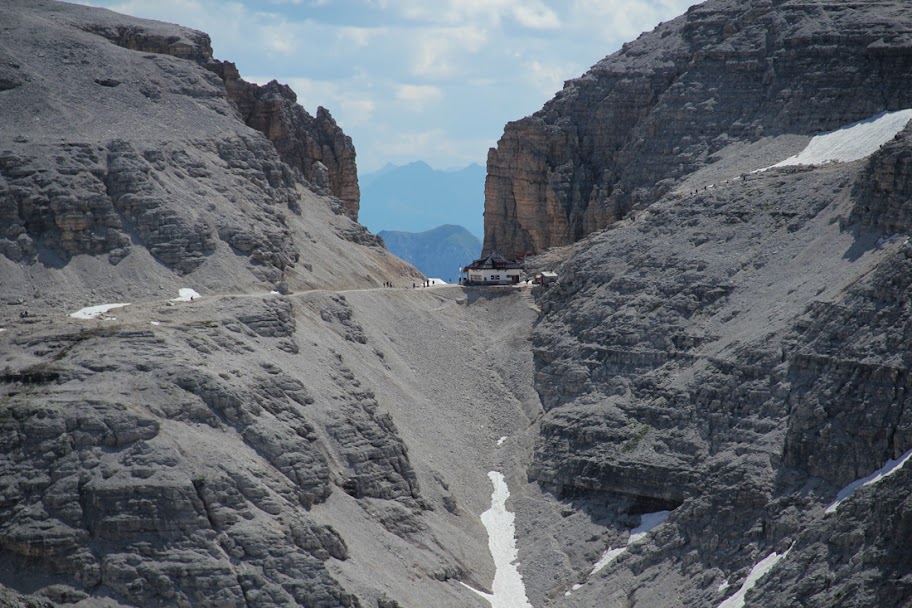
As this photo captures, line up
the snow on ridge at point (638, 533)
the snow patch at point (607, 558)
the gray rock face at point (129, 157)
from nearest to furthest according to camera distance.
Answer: the snow patch at point (607, 558) → the snow on ridge at point (638, 533) → the gray rock face at point (129, 157)

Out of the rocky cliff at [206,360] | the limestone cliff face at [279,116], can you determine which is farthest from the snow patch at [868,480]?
the limestone cliff face at [279,116]

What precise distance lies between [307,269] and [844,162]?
37.9 m

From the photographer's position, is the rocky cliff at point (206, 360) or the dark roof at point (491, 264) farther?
the dark roof at point (491, 264)

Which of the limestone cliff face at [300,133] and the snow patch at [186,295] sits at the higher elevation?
the limestone cliff face at [300,133]

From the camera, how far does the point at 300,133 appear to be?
403 feet

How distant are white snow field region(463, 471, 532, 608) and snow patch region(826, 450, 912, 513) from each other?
17.5m

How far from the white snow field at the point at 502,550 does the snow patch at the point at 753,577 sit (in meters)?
12.6

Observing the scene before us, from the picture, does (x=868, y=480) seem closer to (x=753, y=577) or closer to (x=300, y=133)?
(x=753, y=577)

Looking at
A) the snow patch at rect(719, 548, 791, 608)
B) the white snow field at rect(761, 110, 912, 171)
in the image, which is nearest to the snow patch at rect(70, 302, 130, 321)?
the snow patch at rect(719, 548, 791, 608)

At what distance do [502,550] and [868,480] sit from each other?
2235cm

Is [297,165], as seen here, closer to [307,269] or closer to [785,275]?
[307,269]

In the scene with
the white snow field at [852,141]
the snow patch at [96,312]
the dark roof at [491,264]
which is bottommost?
the snow patch at [96,312]

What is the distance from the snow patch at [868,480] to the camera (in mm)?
63719

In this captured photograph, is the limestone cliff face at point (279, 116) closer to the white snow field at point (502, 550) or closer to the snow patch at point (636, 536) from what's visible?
the white snow field at point (502, 550)
